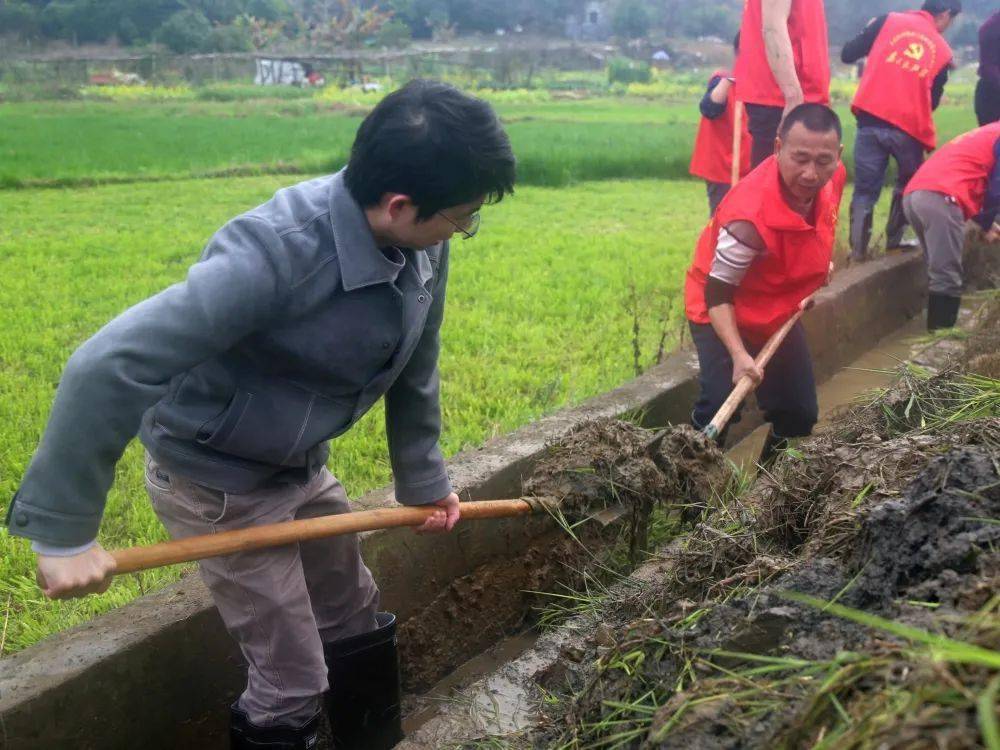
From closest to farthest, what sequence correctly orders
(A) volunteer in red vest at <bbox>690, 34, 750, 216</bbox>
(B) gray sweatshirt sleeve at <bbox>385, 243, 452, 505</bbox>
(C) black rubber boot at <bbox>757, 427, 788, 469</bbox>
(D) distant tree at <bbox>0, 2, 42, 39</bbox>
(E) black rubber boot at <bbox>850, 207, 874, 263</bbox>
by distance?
1. (B) gray sweatshirt sleeve at <bbox>385, 243, 452, 505</bbox>
2. (C) black rubber boot at <bbox>757, 427, 788, 469</bbox>
3. (A) volunteer in red vest at <bbox>690, 34, 750, 216</bbox>
4. (E) black rubber boot at <bbox>850, 207, 874, 263</bbox>
5. (D) distant tree at <bbox>0, 2, 42, 39</bbox>

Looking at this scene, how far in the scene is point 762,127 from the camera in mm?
5477

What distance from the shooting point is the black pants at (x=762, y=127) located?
5426 mm

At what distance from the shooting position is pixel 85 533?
1.85m

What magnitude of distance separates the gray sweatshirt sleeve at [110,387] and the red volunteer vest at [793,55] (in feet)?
13.5

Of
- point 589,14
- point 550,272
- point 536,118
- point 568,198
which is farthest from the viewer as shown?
point 589,14

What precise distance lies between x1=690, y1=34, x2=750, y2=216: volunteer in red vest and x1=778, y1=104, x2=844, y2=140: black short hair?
2.17 meters

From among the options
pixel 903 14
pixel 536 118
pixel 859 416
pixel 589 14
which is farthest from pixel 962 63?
pixel 859 416

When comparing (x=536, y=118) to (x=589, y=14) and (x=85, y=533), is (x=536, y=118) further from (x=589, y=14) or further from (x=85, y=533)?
(x=589, y=14)

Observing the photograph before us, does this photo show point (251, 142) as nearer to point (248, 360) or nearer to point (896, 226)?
point (896, 226)

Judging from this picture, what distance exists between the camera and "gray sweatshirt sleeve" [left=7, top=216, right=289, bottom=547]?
1.78 meters

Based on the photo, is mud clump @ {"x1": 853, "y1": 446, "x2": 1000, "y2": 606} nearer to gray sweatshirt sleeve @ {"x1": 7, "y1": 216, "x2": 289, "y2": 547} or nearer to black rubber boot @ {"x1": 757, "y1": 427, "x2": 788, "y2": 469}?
gray sweatshirt sleeve @ {"x1": 7, "y1": 216, "x2": 289, "y2": 547}

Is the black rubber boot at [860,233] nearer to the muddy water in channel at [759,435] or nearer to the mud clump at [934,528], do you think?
the muddy water in channel at [759,435]

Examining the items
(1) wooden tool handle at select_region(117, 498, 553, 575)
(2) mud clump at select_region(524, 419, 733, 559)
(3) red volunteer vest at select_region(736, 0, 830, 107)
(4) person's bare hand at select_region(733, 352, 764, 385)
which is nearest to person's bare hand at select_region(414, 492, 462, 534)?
(1) wooden tool handle at select_region(117, 498, 553, 575)

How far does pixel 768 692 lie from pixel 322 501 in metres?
1.28
